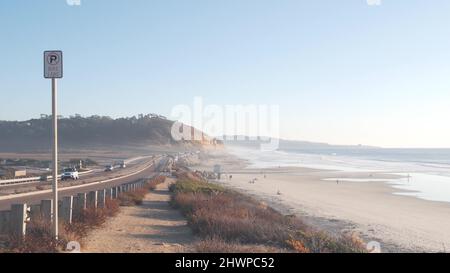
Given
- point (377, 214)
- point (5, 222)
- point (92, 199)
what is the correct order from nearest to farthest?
point (5, 222) < point (92, 199) < point (377, 214)

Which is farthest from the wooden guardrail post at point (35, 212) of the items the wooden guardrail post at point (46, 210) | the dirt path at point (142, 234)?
the dirt path at point (142, 234)

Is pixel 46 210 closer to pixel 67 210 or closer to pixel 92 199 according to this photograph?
pixel 67 210

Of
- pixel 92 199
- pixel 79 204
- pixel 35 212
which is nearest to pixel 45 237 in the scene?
pixel 35 212

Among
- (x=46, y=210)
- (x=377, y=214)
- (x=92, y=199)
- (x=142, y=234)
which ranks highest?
(x=46, y=210)

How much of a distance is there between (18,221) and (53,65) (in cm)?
307

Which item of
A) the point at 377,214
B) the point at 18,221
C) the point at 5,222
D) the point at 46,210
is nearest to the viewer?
the point at 18,221

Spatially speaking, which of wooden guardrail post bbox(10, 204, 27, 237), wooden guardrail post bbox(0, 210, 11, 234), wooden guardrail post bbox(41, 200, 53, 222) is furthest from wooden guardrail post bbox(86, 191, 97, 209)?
wooden guardrail post bbox(10, 204, 27, 237)

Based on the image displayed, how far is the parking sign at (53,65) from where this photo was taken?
341 inches

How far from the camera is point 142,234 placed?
13227 millimetres

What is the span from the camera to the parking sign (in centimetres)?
867

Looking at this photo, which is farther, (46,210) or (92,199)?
(92,199)
